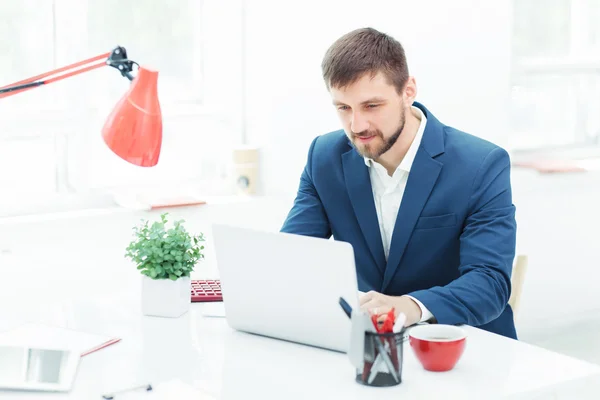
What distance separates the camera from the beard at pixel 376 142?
240cm

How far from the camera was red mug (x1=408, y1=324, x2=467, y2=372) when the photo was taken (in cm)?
183

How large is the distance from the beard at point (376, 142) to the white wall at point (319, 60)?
1.23m

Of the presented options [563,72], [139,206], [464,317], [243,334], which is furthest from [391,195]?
[563,72]

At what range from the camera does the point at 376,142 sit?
2410mm

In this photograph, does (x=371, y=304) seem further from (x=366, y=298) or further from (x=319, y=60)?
(x=319, y=60)

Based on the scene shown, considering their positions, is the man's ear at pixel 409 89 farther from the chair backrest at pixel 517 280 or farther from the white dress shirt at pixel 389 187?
the chair backrest at pixel 517 280

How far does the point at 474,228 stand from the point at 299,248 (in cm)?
58

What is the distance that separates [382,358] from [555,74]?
3111 millimetres

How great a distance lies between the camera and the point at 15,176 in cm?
345

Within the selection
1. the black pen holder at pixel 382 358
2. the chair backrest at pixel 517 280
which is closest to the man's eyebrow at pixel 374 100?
the black pen holder at pixel 382 358

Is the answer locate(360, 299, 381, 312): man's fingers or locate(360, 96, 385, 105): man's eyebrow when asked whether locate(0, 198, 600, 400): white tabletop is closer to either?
locate(360, 299, 381, 312): man's fingers

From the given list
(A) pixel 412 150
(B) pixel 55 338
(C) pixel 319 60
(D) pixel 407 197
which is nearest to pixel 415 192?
(D) pixel 407 197

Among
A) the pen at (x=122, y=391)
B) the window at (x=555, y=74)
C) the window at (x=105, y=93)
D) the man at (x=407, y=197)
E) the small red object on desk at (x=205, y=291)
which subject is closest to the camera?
the pen at (x=122, y=391)

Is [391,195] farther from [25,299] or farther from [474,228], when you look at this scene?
[25,299]
